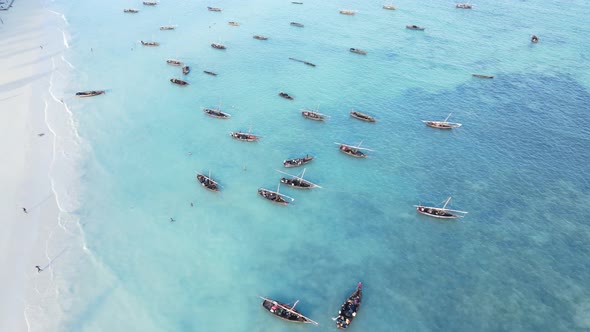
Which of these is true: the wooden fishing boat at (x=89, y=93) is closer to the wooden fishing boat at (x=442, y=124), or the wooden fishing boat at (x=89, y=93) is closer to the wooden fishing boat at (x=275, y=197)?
the wooden fishing boat at (x=275, y=197)

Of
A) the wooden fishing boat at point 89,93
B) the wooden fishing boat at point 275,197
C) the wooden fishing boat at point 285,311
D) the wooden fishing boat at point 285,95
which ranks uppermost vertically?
the wooden fishing boat at point 285,95

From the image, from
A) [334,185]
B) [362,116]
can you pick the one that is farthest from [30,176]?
[362,116]

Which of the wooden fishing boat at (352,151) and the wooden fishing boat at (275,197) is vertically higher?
the wooden fishing boat at (352,151)

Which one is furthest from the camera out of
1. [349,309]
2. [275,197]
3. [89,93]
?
[89,93]

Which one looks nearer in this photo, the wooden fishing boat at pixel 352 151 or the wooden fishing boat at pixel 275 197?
the wooden fishing boat at pixel 275 197

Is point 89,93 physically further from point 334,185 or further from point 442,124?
point 442,124

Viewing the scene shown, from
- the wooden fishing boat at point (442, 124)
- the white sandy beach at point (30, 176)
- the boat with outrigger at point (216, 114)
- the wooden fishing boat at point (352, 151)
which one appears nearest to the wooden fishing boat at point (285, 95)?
the boat with outrigger at point (216, 114)
